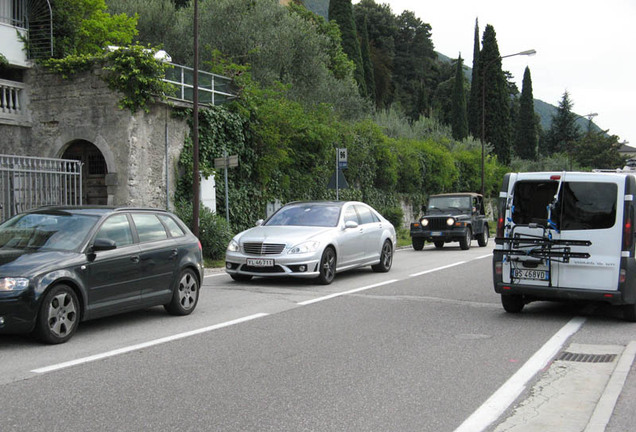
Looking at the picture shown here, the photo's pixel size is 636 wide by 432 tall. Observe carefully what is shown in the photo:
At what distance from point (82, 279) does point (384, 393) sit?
3797mm

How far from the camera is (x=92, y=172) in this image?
19.2m

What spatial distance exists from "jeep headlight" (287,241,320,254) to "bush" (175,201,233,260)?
6.54 m

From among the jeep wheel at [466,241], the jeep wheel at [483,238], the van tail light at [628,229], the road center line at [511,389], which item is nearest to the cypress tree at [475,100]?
the jeep wheel at [483,238]

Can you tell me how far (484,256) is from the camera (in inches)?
782

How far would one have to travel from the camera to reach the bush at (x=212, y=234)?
1808cm

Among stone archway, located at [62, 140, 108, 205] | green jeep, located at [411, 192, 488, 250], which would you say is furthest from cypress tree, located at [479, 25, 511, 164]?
stone archway, located at [62, 140, 108, 205]

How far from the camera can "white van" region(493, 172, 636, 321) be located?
838cm

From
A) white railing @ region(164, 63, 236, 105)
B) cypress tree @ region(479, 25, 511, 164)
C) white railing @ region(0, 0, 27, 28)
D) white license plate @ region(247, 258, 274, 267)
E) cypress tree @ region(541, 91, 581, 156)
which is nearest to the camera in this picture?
white license plate @ region(247, 258, 274, 267)

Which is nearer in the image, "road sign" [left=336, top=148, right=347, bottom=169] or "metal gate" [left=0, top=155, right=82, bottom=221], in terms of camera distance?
"metal gate" [left=0, top=155, right=82, bottom=221]

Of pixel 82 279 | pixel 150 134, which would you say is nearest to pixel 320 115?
pixel 150 134

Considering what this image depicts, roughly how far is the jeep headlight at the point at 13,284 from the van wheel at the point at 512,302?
6.38 metres

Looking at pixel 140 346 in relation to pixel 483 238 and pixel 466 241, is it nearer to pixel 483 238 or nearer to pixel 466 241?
pixel 466 241

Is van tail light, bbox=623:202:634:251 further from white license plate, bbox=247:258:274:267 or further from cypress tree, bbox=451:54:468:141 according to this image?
cypress tree, bbox=451:54:468:141

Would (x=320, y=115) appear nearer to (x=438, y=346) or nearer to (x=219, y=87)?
(x=219, y=87)
